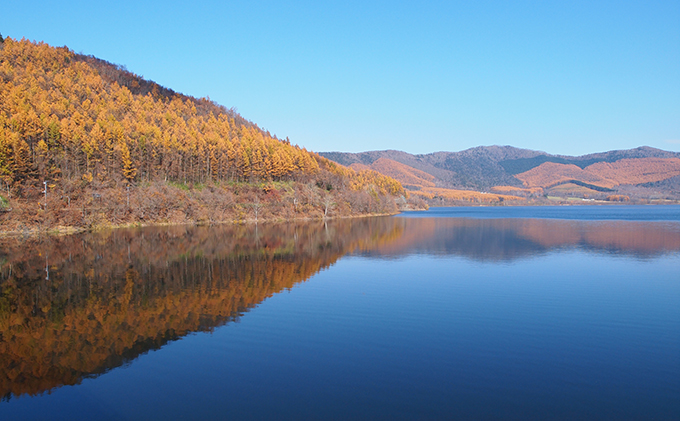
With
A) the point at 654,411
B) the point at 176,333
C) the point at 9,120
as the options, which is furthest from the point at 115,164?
the point at 654,411

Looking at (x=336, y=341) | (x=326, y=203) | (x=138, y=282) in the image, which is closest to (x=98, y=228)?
(x=138, y=282)

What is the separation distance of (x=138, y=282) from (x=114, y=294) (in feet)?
7.66

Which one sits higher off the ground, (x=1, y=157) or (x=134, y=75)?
(x=134, y=75)

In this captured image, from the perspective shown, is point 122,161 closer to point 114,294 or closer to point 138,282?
point 138,282

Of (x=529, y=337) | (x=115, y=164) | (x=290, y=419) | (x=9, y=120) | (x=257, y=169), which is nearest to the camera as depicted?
(x=290, y=419)

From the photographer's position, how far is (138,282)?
749 inches

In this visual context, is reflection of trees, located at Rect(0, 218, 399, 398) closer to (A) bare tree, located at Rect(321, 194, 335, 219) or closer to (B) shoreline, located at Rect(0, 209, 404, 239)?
(B) shoreline, located at Rect(0, 209, 404, 239)

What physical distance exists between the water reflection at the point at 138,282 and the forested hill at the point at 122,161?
14768 millimetres

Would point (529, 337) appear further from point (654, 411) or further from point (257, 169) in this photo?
point (257, 169)

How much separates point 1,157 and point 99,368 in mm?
48941

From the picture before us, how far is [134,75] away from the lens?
11131 cm

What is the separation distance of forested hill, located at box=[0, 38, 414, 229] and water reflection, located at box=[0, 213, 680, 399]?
48.5ft

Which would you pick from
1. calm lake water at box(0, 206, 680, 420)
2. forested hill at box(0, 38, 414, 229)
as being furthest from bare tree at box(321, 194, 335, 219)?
calm lake water at box(0, 206, 680, 420)

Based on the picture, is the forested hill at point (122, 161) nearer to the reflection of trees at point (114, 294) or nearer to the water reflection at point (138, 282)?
the water reflection at point (138, 282)
